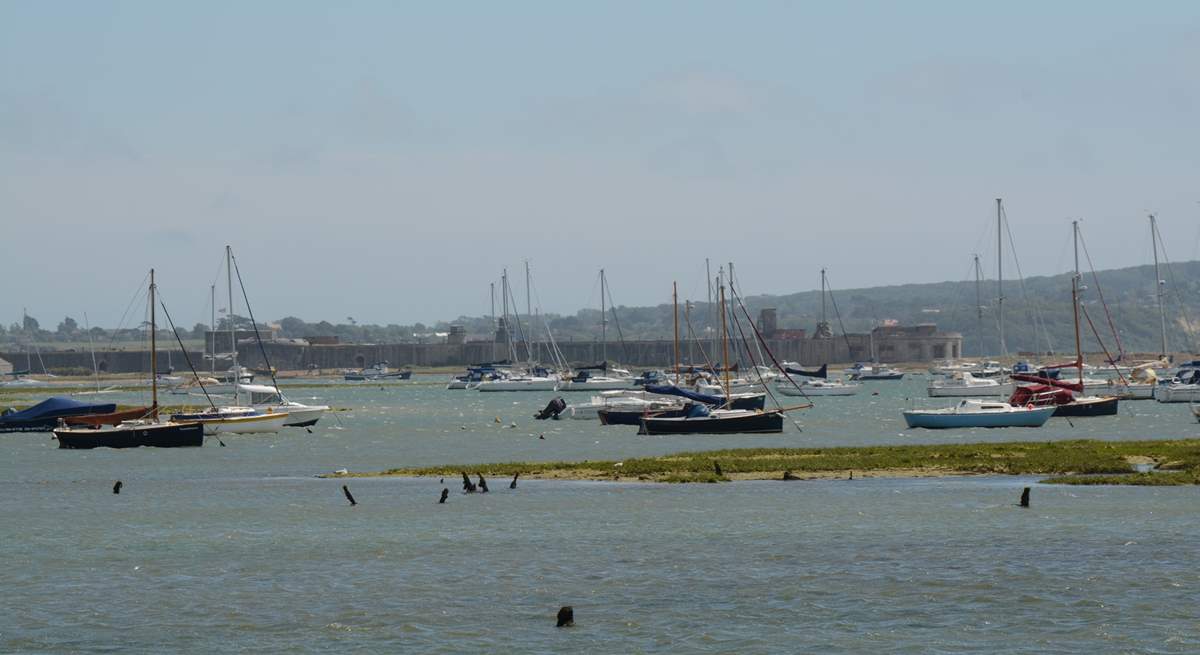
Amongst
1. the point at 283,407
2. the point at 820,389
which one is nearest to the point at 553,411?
the point at 283,407

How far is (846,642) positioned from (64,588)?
15.3 meters

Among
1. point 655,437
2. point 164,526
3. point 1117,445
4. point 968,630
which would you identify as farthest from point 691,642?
point 655,437

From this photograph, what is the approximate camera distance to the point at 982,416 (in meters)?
79.2

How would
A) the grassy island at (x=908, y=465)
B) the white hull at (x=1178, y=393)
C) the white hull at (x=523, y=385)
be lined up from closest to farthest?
the grassy island at (x=908, y=465) → the white hull at (x=1178, y=393) → the white hull at (x=523, y=385)

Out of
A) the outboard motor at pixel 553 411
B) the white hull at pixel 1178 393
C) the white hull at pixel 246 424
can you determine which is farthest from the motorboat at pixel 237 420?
the white hull at pixel 1178 393

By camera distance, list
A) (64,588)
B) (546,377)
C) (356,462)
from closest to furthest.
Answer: (64,588) → (356,462) → (546,377)

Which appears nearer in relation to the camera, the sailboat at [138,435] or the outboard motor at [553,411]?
the sailboat at [138,435]

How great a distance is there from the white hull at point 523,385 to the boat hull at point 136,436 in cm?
10383

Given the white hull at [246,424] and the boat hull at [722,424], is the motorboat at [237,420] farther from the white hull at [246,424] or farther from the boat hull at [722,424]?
the boat hull at [722,424]

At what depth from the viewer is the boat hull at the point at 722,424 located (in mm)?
76625

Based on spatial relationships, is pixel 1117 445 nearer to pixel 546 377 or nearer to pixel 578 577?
pixel 578 577

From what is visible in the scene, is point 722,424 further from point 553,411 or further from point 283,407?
point 283,407

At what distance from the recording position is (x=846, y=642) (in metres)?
25.4

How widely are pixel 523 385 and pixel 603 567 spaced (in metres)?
149
